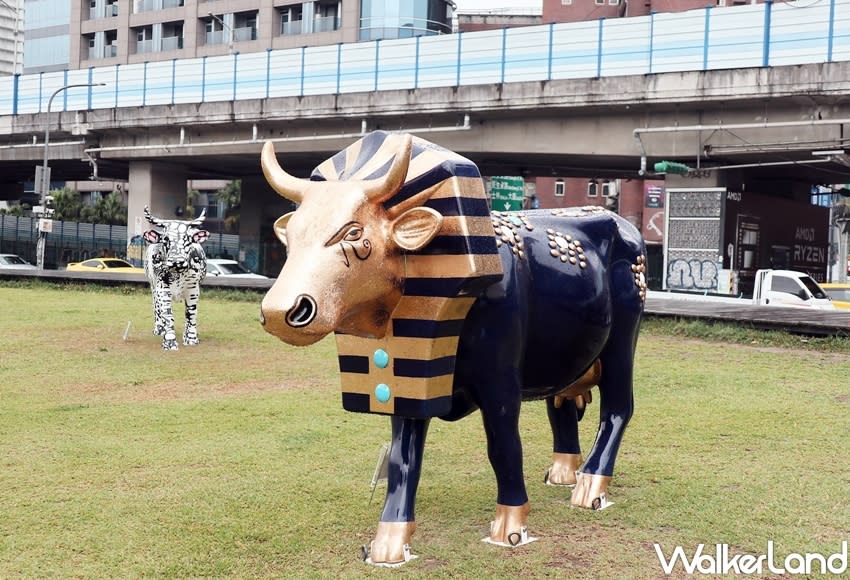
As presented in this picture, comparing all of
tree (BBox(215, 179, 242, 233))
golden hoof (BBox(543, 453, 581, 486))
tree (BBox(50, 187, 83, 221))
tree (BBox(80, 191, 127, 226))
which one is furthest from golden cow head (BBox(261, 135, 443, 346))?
tree (BBox(215, 179, 242, 233))

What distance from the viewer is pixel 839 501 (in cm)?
612

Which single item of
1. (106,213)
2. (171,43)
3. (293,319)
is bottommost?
(293,319)

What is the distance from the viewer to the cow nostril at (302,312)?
4.13m

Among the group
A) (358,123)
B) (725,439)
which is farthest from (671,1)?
(725,439)

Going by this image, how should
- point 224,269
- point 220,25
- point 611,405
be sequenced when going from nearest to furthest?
point 611,405
point 224,269
point 220,25

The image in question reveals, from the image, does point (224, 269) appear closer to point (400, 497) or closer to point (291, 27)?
point (400, 497)

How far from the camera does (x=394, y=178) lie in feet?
14.6

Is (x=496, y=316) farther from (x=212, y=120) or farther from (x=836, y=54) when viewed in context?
(x=212, y=120)

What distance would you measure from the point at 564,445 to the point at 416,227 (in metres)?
2.63

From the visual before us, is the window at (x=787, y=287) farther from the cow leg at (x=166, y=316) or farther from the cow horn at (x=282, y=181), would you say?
the cow horn at (x=282, y=181)

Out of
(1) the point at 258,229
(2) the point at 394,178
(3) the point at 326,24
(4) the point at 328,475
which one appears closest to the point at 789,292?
(4) the point at 328,475

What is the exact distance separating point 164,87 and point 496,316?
2954 cm

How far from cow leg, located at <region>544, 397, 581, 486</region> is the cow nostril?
2766 mm

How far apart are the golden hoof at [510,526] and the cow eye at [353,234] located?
1782mm
